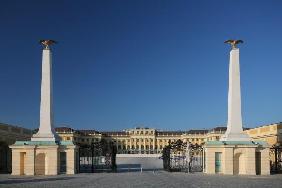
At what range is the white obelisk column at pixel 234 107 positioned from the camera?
3666 cm

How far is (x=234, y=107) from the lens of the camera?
3662cm

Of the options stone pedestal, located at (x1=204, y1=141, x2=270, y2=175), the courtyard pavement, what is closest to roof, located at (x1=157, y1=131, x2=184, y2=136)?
stone pedestal, located at (x1=204, y1=141, x2=270, y2=175)

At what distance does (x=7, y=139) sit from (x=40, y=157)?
14.4 meters

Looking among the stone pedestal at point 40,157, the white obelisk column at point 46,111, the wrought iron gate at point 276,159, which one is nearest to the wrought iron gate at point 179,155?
the wrought iron gate at point 276,159

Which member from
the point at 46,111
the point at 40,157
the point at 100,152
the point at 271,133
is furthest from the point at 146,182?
the point at 100,152

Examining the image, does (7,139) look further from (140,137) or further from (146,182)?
(140,137)

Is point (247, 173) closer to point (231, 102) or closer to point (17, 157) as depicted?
point (231, 102)

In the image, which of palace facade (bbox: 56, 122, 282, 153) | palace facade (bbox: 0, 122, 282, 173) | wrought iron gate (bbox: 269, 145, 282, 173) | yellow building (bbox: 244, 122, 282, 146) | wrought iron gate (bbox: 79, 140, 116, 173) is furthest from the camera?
palace facade (bbox: 56, 122, 282, 153)

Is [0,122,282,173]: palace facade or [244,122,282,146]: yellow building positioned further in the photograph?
[0,122,282,173]: palace facade

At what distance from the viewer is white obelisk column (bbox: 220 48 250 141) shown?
3666 cm

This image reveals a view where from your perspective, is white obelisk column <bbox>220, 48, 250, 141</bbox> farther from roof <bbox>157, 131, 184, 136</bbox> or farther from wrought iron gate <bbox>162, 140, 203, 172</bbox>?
roof <bbox>157, 131, 184, 136</bbox>

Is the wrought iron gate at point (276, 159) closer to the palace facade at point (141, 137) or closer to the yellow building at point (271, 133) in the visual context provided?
the yellow building at point (271, 133)

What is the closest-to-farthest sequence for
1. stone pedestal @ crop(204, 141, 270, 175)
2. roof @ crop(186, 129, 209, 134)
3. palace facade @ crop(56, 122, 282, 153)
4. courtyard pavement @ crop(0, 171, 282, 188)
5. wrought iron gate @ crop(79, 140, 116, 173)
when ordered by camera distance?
courtyard pavement @ crop(0, 171, 282, 188), stone pedestal @ crop(204, 141, 270, 175), wrought iron gate @ crop(79, 140, 116, 173), palace facade @ crop(56, 122, 282, 153), roof @ crop(186, 129, 209, 134)

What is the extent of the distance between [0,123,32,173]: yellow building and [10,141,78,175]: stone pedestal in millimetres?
5775
